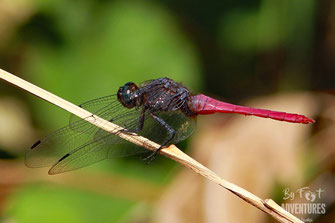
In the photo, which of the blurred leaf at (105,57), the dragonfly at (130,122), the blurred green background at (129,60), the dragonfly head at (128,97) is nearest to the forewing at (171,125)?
the dragonfly at (130,122)

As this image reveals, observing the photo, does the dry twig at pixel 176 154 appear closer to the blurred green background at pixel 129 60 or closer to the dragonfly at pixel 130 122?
the dragonfly at pixel 130 122

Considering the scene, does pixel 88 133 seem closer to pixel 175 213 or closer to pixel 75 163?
pixel 75 163

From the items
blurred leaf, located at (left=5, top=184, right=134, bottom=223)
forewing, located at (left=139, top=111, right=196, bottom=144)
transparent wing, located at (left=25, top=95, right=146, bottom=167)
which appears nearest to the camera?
transparent wing, located at (left=25, top=95, right=146, bottom=167)

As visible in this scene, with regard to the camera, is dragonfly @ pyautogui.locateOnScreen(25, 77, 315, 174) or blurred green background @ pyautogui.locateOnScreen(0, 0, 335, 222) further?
blurred green background @ pyautogui.locateOnScreen(0, 0, 335, 222)

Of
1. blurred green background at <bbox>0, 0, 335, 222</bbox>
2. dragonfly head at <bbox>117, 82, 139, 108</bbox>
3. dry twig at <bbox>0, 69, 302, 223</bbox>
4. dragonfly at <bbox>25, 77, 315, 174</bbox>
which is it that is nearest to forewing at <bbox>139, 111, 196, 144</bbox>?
dragonfly at <bbox>25, 77, 315, 174</bbox>

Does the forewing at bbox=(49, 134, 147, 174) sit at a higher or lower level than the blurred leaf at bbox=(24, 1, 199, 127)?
lower

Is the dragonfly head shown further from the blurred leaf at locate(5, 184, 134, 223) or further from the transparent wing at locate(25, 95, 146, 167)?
the blurred leaf at locate(5, 184, 134, 223)

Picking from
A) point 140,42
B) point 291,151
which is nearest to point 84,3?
point 140,42
